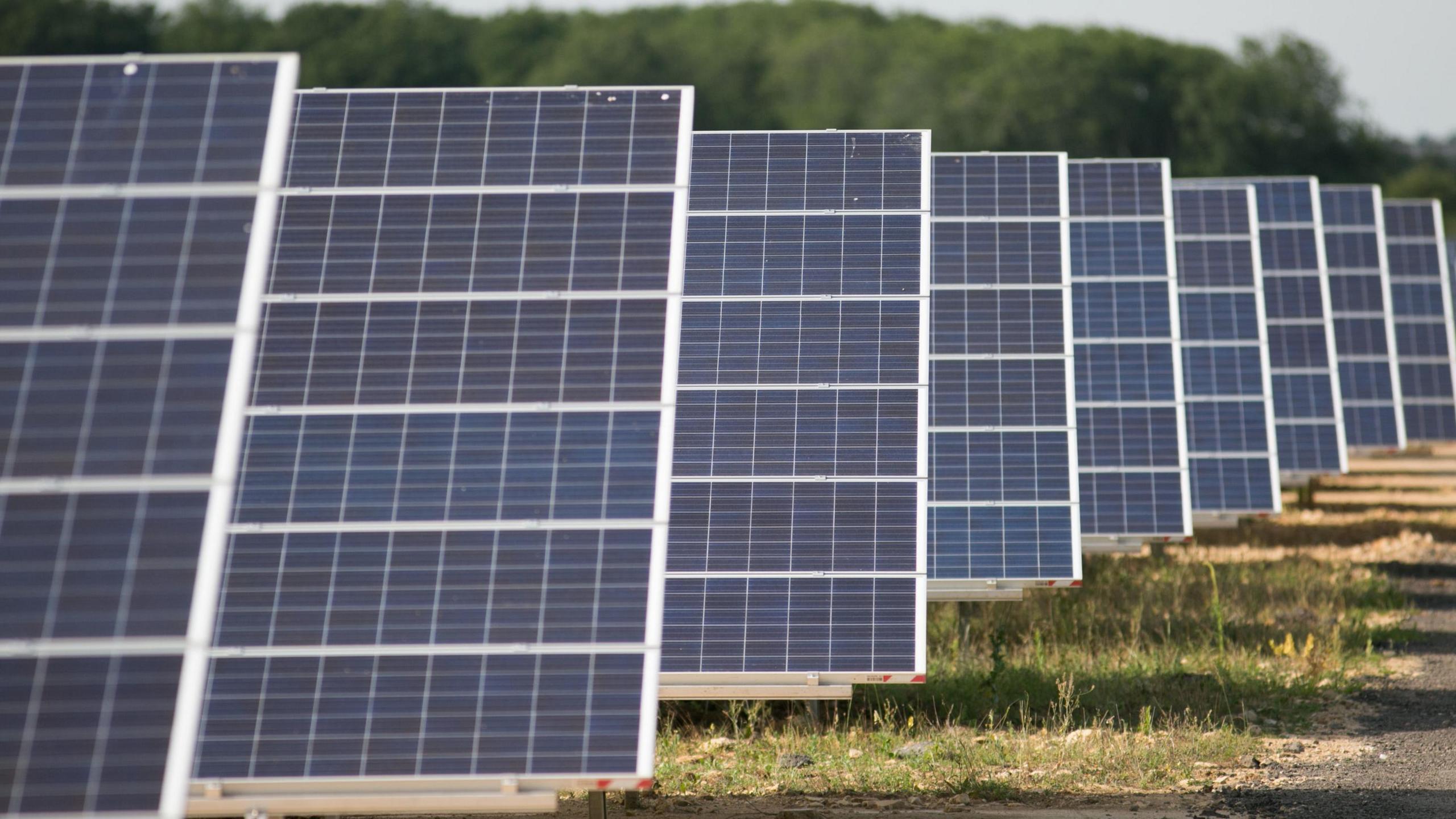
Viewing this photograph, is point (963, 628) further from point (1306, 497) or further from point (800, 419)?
point (1306, 497)

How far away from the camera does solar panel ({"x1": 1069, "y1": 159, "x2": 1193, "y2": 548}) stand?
667 inches

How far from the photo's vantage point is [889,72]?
89375mm

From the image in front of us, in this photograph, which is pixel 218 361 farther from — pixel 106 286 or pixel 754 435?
pixel 754 435

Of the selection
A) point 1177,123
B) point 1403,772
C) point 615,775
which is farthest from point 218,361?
point 1177,123

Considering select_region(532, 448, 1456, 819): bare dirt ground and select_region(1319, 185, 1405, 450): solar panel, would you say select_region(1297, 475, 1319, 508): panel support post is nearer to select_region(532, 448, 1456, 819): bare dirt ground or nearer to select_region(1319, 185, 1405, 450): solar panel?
select_region(1319, 185, 1405, 450): solar panel

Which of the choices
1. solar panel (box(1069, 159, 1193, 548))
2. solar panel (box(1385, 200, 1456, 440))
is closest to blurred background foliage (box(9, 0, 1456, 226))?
solar panel (box(1385, 200, 1456, 440))

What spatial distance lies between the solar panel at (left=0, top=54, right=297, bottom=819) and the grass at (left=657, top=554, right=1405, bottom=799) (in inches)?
227

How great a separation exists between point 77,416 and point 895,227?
26.0ft

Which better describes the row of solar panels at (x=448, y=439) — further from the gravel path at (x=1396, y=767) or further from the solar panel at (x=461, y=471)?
the gravel path at (x=1396, y=767)

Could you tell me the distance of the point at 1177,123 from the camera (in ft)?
258

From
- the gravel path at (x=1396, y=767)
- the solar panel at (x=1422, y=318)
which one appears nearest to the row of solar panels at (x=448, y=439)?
the gravel path at (x=1396, y=767)

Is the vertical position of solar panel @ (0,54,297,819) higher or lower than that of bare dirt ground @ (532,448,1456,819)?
higher

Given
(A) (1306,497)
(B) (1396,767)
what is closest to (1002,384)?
(B) (1396,767)

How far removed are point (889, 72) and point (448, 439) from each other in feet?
278
